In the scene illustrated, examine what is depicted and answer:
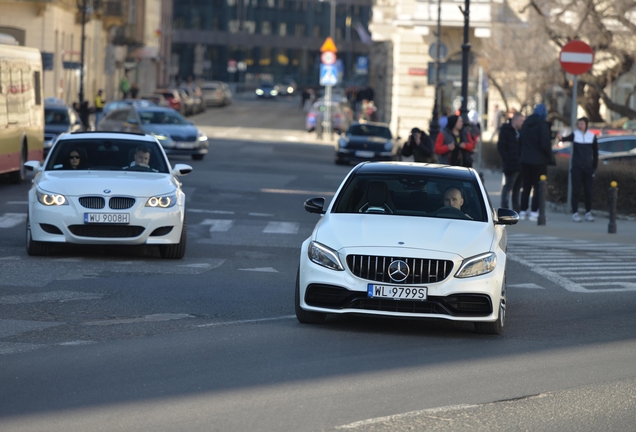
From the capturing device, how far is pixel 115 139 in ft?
50.3

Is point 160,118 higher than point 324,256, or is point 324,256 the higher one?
point 160,118

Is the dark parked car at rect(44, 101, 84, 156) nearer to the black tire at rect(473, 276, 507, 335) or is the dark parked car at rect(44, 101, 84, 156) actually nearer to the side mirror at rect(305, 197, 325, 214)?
the side mirror at rect(305, 197, 325, 214)

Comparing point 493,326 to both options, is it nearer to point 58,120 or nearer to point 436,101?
point 58,120

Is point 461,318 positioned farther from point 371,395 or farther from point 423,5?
point 423,5

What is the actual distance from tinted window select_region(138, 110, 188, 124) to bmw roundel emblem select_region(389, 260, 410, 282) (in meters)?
29.1

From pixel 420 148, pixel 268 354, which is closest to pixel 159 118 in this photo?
pixel 420 148

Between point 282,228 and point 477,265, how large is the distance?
32.7 ft

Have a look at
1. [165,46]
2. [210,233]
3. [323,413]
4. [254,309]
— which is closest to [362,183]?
[254,309]

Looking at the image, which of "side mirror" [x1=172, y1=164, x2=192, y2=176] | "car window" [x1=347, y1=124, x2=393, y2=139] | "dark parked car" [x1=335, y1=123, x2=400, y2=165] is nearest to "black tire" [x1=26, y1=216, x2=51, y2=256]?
"side mirror" [x1=172, y1=164, x2=192, y2=176]

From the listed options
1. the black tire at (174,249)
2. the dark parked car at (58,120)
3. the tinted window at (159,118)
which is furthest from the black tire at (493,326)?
the tinted window at (159,118)

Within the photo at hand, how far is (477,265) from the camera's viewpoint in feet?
31.4

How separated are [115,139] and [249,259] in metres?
2.22

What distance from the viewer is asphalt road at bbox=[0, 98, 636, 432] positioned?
6879 mm

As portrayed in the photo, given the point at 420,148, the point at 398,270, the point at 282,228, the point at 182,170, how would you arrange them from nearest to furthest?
the point at 398,270 < the point at 182,170 < the point at 282,228 < the point at 420,148
